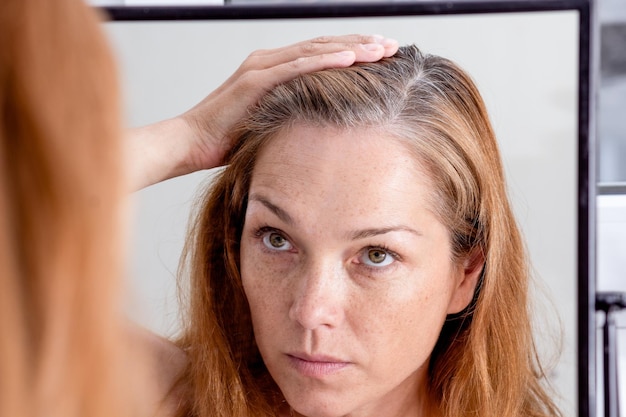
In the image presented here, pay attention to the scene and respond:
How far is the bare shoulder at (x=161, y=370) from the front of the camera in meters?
1.02

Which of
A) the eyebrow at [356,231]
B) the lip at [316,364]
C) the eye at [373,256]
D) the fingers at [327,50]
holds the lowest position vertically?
the lip at [316,364]

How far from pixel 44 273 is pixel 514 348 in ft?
2.36

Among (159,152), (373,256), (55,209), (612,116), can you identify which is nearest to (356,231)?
(373,256)

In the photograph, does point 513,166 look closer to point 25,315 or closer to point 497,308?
point 497,308

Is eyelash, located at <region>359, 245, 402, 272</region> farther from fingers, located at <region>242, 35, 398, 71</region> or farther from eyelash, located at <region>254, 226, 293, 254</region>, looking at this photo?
fingers, located at <region>242, 35, 398, 71</region>

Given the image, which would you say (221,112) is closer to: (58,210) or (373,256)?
(373,256)

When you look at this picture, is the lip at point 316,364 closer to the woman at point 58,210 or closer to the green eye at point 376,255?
the green eye at point 376,255

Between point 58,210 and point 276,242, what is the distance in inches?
21.7

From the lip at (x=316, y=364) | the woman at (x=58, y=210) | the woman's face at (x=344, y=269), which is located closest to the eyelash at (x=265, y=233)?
the woman's face at (x=344, y=269)

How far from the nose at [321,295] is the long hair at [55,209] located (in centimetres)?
51

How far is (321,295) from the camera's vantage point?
94 cm

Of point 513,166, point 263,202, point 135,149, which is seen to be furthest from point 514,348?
point 135,149

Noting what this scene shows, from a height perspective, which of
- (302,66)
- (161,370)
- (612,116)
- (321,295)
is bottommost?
(161,370)

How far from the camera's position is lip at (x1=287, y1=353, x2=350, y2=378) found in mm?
967
